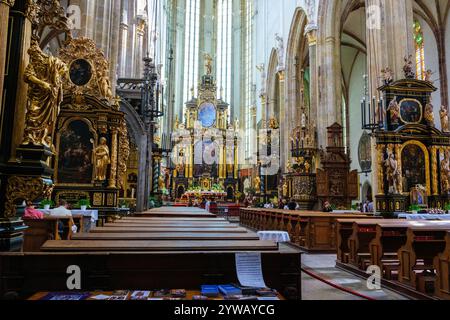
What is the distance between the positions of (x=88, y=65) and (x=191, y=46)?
32568 millimetres

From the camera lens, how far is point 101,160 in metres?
8.62

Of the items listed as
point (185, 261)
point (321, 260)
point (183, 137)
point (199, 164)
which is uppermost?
point (183, 137)

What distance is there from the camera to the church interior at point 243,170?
105 inches

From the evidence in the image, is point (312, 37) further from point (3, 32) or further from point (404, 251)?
point (3, 32)

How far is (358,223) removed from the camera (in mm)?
6363

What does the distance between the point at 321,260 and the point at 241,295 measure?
6274 millimetres

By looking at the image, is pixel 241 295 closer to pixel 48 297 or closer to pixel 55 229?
pixel 48 297

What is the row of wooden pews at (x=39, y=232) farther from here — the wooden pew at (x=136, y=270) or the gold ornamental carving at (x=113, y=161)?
the gold ornamental carving at (x=113, y=161)

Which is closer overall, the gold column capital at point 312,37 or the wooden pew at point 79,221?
the wooden pew at point 79,221

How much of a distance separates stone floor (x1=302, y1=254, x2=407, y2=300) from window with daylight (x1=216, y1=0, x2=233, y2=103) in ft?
108

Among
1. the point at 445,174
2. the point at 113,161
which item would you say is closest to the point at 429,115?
the point at 445,174

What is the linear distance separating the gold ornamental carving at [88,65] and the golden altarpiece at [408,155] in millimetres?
7732

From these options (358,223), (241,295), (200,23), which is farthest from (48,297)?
(200,23)

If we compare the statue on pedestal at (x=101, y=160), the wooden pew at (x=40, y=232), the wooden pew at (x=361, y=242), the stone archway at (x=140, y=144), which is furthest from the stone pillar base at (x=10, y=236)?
the stone archway at (x=140, y=144)
